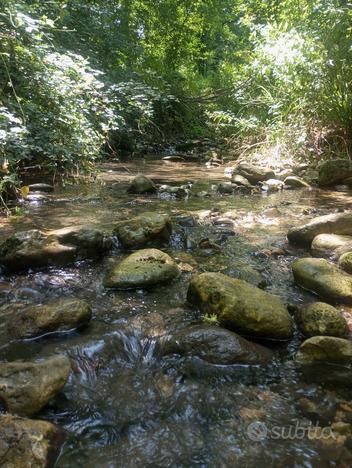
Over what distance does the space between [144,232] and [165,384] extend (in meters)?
2.00

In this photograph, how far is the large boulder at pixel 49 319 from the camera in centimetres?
254

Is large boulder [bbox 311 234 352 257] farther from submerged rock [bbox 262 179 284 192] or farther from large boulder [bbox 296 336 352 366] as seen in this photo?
submerged rock [bbox 262 179 284 192]

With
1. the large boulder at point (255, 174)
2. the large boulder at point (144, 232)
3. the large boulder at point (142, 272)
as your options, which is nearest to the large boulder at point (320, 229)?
the large boulder at point (144, 232)

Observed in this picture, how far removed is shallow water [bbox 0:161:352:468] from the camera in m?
1.81

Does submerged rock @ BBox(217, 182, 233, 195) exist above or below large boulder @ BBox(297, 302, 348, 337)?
above

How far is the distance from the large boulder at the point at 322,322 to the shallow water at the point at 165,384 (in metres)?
0.16

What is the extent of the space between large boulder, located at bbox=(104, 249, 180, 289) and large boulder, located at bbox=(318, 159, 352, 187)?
4588 mm

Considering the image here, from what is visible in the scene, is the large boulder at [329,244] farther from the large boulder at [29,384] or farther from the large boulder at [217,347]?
the large boulder at [29,384]

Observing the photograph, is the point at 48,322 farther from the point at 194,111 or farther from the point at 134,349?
the point at 194,111

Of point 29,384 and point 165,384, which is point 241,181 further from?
point 29,384

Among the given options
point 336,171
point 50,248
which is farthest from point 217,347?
point 336,171

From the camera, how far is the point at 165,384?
7.35 ft

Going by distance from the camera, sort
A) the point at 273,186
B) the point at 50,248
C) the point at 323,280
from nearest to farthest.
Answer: the point at 323,280
the point at 50,248
the point at 273,186

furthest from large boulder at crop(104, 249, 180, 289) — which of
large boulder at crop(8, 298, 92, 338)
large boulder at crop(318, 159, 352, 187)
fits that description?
large boulder at crop(318, 159, 352, 187)
